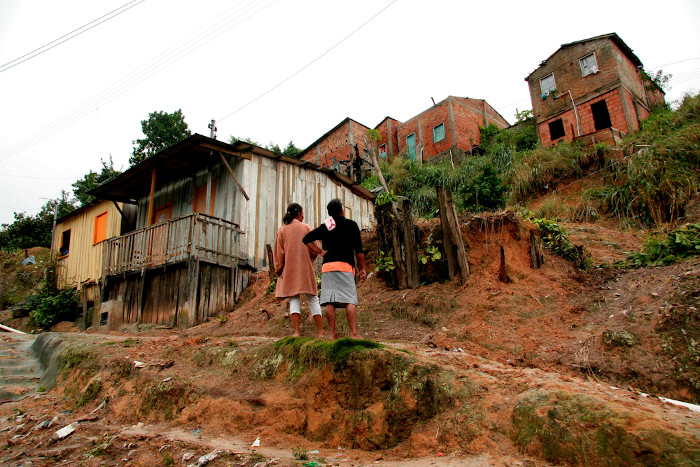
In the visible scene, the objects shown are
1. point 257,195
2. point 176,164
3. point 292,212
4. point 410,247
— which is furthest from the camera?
point 176,164

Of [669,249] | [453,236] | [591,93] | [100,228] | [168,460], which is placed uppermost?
[591,93]

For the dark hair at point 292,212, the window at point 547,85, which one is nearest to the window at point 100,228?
the dark hair at point 292,212

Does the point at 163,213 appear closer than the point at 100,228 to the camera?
Yes

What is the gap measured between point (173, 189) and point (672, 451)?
13616mm

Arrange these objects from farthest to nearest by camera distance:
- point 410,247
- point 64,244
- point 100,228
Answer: point 64,244, point 100,228, point 410,247

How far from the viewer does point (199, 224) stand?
9625mm

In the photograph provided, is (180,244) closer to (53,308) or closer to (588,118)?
(53,308)

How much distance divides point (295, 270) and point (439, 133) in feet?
79.4

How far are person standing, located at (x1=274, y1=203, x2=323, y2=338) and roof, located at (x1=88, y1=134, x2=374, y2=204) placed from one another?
6.09 m

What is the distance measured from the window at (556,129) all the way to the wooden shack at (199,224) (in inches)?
531

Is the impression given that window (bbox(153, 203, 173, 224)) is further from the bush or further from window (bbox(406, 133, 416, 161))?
window (bbox(406, 133, 416, 161))

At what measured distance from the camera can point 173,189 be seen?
43.5 ft

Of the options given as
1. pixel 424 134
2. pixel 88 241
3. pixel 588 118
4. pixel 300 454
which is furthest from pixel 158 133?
pixel 300 454

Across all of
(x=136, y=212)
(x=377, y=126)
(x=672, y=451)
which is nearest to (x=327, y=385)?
(x=672, y=451)
